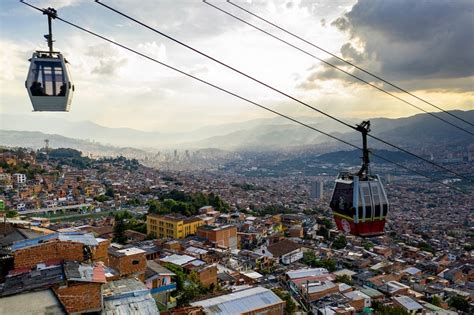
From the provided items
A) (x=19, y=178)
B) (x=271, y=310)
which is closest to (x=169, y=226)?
(x=271, y=310)

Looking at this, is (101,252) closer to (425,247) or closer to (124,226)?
(124,226)

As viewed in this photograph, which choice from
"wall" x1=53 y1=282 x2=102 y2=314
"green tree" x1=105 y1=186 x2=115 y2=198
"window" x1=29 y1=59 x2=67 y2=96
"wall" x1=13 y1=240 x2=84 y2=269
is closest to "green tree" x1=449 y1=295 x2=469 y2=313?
"wall" x1=13 y1=240 x2=84 y2=269

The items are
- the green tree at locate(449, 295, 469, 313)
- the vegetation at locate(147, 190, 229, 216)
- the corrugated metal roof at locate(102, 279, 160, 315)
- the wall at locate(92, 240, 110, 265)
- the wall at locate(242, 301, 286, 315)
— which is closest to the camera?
the corrugated metal roof at locate(102, 279, 160, 315)

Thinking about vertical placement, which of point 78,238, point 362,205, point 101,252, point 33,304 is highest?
point 362,205

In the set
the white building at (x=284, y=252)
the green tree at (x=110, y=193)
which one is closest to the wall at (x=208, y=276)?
the white building at (x=284, y=252)

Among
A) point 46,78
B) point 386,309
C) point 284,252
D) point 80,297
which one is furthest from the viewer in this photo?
point 284,252

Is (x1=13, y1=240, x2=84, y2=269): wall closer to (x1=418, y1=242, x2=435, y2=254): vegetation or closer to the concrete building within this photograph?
the concrete building
